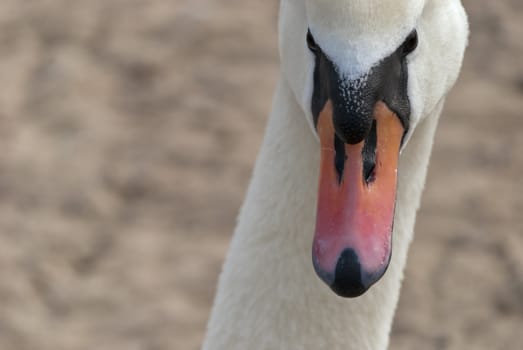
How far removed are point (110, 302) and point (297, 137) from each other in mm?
2029

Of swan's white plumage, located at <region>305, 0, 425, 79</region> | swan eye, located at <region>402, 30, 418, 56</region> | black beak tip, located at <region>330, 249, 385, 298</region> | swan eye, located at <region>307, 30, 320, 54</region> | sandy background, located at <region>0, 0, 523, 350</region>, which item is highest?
swan's white plumage, located at <region>305, 0, 425, 79</region>

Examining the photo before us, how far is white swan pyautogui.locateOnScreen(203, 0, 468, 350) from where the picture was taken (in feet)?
5.90

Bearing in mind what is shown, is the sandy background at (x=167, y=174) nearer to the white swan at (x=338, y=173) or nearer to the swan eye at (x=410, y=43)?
the white swan at (x=338, y=173)

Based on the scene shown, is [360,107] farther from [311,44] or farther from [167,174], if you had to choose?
[167,174]

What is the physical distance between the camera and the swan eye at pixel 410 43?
187 cm

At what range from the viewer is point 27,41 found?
4.95m

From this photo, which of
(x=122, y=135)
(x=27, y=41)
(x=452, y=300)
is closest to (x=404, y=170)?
(x=452, y=300)

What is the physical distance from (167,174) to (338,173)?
2661 millimetres

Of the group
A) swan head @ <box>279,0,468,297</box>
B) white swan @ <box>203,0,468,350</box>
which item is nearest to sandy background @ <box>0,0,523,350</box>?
white swan @ <box>203,0,468,350</box>

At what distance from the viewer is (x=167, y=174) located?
448cm

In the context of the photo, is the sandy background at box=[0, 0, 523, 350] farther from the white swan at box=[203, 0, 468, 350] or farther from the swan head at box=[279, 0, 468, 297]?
the swan head at box=[279, 0, 468, 297]

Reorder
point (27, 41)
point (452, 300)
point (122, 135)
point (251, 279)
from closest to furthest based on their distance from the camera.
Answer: point (251, 279), point (452, 300), point (122, 135), point (27, 41)

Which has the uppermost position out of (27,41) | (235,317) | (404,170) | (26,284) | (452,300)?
Result: (404,170)

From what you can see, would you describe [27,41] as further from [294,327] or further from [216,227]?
[294,327]
